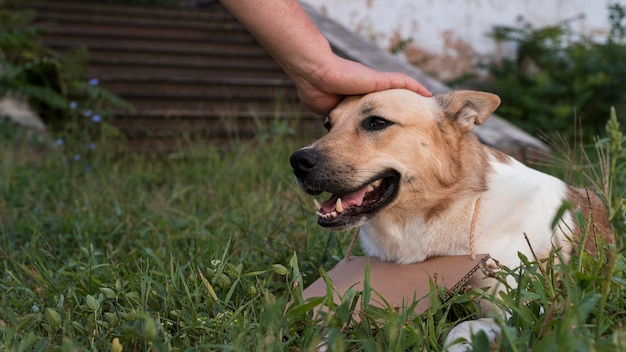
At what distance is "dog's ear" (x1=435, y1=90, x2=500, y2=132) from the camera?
292cm

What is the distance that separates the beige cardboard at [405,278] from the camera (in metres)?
2.52

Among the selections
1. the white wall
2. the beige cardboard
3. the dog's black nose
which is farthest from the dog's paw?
the white wall

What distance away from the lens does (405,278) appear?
2.68 m

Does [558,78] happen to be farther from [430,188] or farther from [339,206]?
[339,206]

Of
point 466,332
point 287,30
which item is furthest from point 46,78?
point 466,332

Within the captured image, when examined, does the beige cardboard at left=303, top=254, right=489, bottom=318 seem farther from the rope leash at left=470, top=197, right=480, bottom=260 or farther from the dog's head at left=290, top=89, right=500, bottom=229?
the dog's head at left=290, top=89, right=500, bottom=229

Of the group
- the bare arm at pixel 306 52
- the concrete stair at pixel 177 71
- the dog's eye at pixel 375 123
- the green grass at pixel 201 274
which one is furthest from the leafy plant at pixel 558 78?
the dog's eye at pixel 375 123

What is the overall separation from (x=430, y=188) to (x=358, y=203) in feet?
0.98

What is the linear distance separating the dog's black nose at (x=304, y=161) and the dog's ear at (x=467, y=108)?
2.19ft

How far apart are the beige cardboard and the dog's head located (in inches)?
9.1

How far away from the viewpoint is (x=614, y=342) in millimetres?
1734

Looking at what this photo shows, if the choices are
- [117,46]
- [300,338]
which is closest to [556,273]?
[300,338]

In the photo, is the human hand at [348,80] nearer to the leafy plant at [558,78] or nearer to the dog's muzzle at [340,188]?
the dog's muzzle at [340,188]

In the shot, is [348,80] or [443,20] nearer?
[348,80]
